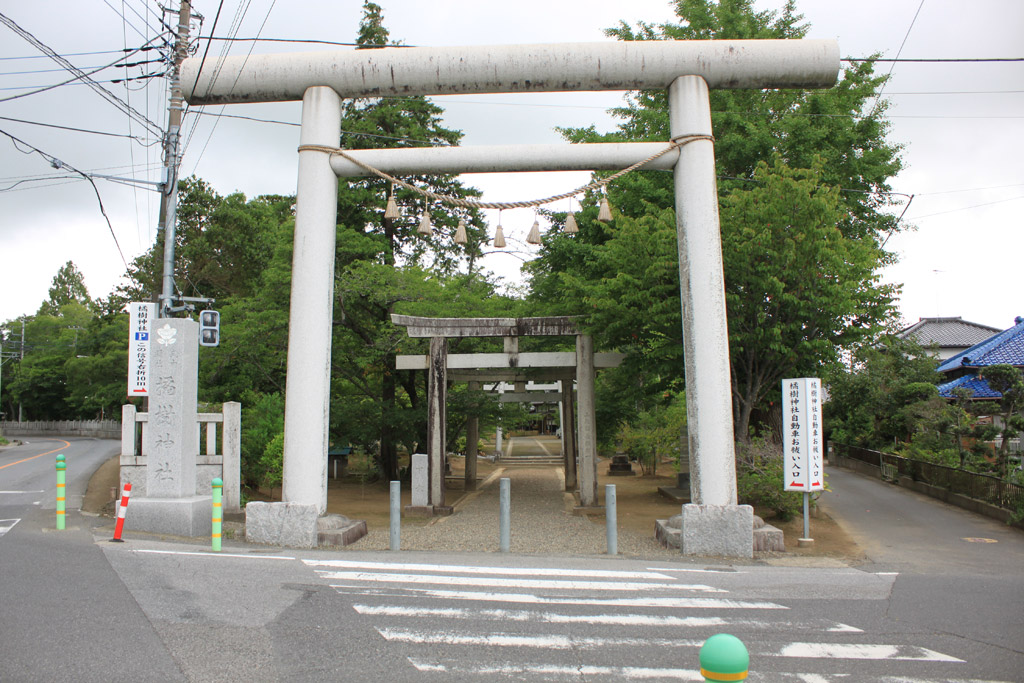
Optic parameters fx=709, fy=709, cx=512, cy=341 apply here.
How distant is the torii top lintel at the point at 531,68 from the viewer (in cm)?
1000

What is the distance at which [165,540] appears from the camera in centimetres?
988

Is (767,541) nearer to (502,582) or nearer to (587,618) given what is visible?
(502,582)

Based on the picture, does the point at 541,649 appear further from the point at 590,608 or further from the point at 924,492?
the point at 924,492

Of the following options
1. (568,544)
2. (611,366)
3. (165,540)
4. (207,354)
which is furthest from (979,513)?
(207,354)

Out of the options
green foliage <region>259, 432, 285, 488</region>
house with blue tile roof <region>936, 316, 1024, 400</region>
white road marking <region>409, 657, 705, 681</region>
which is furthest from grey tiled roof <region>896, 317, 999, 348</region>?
white road marking <region>409, 657, 705, 681</region>

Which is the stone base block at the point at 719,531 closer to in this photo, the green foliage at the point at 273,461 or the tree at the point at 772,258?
the tree at the point at 772,258

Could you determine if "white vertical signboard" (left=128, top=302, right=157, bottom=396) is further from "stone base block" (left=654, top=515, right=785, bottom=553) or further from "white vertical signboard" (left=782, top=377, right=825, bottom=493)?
"white vertical signboard" (left=782, top=377, right=825, bottom=493)

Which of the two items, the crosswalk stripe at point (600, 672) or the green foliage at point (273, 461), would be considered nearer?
the crosswalk stripe at point (600, 672)

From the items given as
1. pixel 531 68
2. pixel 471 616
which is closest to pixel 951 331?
pixel 531 68

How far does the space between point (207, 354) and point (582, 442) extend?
1150cm

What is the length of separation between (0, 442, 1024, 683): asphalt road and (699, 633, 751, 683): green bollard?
2291 mm

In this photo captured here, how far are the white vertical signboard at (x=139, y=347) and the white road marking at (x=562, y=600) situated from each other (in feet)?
28.0

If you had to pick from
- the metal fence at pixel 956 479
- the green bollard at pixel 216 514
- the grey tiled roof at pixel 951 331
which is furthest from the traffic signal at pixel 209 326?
the grey tiled roof at pixel 951 331

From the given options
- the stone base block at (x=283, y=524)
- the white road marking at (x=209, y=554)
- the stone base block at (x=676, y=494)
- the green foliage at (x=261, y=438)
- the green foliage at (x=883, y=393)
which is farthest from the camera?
the green foliage at (x=883, y=393)
